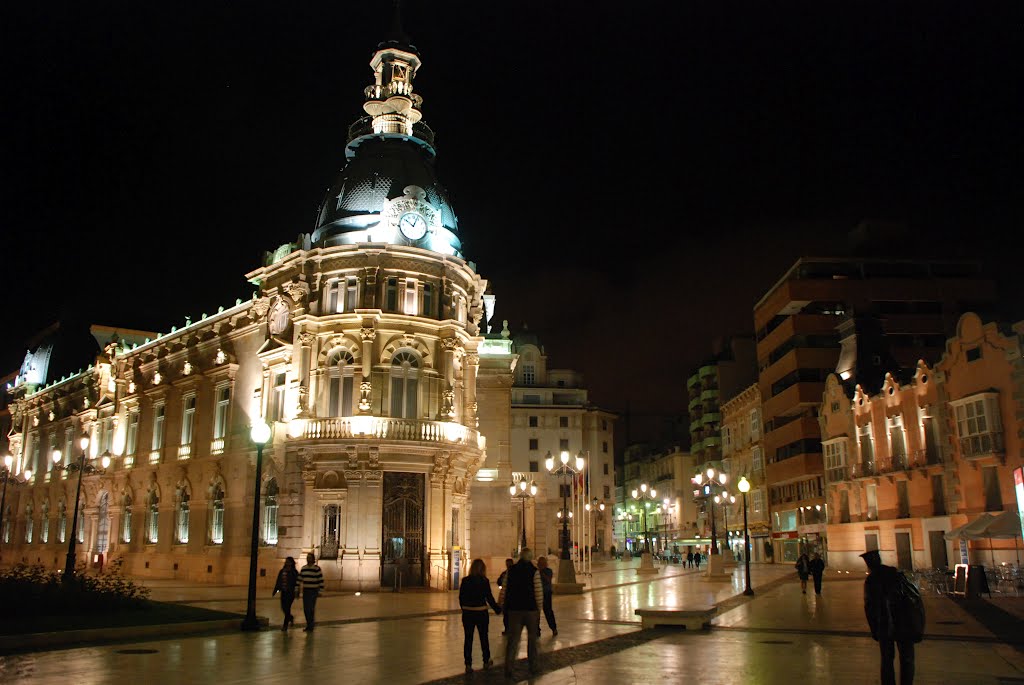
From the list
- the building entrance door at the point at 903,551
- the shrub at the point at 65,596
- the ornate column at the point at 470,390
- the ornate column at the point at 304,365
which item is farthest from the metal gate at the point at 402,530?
the building entrance door at the point at 903,551

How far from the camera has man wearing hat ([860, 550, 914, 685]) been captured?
1038 cm

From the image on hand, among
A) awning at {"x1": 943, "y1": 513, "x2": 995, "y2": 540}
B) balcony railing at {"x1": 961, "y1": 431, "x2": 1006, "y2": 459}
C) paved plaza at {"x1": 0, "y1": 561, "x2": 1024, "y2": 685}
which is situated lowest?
paved plaza at {"x1": 0, "y1": 561, "x2": 1024, "y2": 685}

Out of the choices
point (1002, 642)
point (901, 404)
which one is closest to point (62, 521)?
→ point (901, 404)

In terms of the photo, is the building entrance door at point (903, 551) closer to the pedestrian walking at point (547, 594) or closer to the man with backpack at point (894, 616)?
the pedestrian walking at point (547, 594)

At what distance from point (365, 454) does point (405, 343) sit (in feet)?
16.7

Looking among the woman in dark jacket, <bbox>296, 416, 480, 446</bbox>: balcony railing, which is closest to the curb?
<bbox>296, 416, 480, 446</bbox>: balcony railing

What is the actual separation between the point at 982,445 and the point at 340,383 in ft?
94.9

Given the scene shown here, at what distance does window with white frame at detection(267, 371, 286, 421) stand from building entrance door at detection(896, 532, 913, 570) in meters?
34.0

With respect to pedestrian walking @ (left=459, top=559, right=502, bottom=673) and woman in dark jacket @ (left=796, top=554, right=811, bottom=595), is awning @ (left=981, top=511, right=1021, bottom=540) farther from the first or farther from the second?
pedestrian walking @ (left=459, top=559, right=502, bottom=673)

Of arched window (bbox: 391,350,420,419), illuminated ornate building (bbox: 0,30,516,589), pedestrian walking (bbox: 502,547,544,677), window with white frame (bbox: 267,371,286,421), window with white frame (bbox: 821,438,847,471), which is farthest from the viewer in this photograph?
window with white frame (bbox: 821,438,847,471)

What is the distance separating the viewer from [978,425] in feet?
131

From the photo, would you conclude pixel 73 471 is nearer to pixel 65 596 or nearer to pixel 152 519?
pixel 152 519

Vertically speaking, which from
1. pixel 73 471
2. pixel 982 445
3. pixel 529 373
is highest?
pixel 529 373

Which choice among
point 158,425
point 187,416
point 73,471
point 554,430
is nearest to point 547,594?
point 187,416
